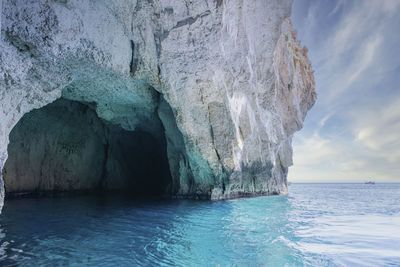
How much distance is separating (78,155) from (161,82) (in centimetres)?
1001

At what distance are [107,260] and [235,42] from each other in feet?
31.2

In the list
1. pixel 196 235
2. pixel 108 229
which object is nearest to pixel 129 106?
pixel 108 229

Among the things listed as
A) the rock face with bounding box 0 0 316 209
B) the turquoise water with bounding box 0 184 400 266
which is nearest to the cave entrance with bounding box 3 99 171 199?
the rock face with bounding box 0 0 316 209

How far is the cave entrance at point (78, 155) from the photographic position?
13203mm

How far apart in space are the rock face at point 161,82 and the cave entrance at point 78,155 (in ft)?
0.32

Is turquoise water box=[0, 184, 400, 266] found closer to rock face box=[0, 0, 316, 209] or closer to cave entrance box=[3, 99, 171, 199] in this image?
rock face box=[0, 0, 316, 209]

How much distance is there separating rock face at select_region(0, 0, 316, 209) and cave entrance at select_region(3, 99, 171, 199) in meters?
0.10

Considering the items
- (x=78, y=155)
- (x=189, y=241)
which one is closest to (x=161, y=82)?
(x=189, y=241)

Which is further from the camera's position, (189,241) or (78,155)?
(78,155)

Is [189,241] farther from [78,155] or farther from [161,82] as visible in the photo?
[78,155]

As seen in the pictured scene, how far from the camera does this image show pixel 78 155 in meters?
15.8

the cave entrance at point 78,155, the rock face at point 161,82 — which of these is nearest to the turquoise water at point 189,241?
the rock face at point 161,82

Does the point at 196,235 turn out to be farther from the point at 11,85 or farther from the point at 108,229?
the point at 11,85

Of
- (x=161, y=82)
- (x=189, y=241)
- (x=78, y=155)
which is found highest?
(x=161, y=82)
